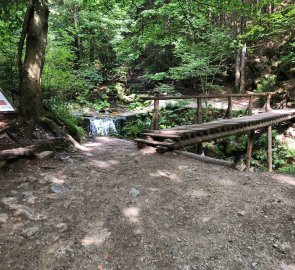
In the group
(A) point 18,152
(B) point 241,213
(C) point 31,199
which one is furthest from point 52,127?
(B) point 241,213

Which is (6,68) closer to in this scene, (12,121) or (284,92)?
(12,121)

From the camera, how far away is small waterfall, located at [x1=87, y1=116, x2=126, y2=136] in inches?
553

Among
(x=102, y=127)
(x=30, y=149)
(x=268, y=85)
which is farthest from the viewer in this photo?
(x=268, y=85)

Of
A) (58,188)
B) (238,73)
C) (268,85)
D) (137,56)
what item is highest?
(137,56)

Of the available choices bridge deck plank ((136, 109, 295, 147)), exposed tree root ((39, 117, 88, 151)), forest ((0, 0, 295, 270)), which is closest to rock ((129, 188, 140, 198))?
forest ((0, 0, 295, 270))

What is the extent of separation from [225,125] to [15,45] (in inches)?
285

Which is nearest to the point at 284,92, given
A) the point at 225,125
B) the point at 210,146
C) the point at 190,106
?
the point at 190,106

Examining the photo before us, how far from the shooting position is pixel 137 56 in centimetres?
2027

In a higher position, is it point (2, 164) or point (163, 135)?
point (2, 164)

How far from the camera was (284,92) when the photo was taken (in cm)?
1759

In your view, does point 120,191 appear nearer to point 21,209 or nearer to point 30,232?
point 21,209

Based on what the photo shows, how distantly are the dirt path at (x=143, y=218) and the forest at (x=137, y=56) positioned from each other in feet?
8.16

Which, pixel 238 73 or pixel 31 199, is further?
pixel 238 73

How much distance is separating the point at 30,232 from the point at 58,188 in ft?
4.31
